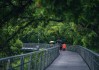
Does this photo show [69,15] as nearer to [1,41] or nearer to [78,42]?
[1,41]

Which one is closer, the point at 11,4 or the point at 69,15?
the point at 69,15

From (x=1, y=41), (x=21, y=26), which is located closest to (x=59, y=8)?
(x=1, y=41)

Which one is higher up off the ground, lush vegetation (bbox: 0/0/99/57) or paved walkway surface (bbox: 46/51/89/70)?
lush vegetation (bbox: 0/0/99/57)

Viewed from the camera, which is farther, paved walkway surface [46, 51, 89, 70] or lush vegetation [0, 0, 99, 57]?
paved walkway surface [46, 51, 89, 70]

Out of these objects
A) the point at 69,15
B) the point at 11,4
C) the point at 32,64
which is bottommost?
the point at 32,64

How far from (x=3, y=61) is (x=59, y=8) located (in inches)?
119

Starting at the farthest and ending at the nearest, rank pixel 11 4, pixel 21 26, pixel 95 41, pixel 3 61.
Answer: pixel 95 41, pixel 21 26, pixel 11 4, pixel 3 61

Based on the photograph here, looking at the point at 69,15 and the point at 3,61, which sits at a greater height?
the point at 69,15

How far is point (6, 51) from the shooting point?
2234cm

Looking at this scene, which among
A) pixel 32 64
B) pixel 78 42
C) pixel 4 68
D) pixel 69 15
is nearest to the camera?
pixel 4 68

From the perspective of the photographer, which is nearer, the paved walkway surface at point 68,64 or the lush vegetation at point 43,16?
the lush vegetation at point 43,16

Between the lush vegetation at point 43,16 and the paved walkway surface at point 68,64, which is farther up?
the lush vegetation at point 43,16

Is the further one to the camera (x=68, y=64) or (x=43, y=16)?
(x=43, y=16)

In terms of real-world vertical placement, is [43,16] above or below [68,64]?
above
